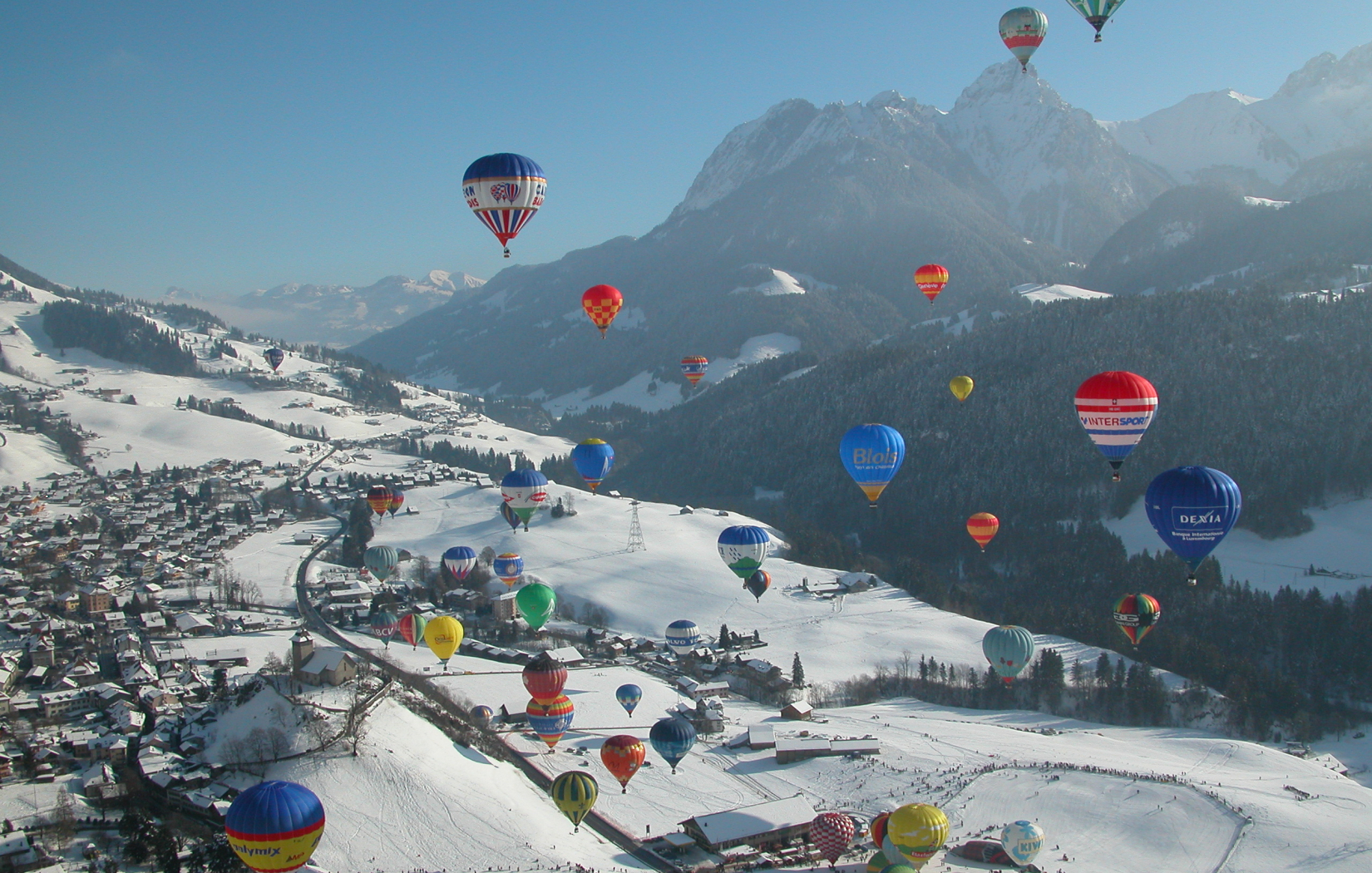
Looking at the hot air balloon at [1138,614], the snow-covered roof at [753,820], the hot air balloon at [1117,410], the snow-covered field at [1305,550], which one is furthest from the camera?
the snow-covered field at [1305,550]

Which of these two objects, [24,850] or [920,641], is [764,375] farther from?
[24,850]

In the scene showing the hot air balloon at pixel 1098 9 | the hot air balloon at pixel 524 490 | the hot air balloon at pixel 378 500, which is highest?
the hot air balloon at pixel 1098 9

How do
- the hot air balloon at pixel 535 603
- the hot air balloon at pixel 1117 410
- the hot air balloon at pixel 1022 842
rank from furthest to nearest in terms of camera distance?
the hot air balloon at pixel 535 603
the hot air balloon at pixel 1117 410
the hot air balloon at pixel 1022 842

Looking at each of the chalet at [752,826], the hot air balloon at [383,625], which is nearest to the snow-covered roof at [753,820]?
the chalet at [752,826]

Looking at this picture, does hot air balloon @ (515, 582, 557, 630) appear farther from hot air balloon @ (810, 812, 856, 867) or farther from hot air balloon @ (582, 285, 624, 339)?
hot air balloon @ (810, 812, 856, 867)

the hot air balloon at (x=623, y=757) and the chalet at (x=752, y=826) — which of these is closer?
the chalet at (x=752, y=826)

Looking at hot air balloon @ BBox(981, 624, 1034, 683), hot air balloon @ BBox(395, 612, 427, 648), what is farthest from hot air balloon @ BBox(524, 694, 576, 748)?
hot air balloon @ BBox(981, 624, 1034, 683)

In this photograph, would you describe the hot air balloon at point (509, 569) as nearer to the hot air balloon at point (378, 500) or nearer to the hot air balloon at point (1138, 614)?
the hot air balloon at point (378, 500)

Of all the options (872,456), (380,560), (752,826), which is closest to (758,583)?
(872,456)

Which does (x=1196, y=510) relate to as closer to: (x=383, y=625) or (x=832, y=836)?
(x=832, y=836)
